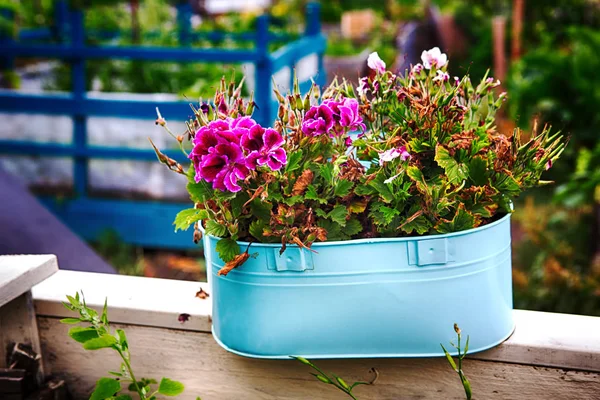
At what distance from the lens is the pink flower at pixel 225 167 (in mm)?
931

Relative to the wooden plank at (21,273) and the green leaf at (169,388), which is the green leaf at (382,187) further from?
the wooden plank at (21,273)

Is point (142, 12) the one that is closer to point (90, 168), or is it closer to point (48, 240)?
point (90, 168)

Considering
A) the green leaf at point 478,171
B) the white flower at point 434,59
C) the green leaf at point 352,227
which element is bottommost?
the green leaf at point 352,227

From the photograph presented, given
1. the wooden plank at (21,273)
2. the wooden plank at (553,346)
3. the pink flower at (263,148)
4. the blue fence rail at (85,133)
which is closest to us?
the pink flower at (263,148)

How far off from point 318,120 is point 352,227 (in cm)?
16

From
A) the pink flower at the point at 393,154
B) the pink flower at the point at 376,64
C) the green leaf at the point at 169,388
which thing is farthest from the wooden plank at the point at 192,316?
the pink flower at the point at 376,64

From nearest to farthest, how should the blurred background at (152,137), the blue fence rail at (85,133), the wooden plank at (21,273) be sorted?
the wooden plank at (21,273) < the blurred background at (152,137) < the blue fence rail at (85,133)

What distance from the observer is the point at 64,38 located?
4988 millimetres

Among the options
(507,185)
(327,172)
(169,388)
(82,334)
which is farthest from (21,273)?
(507,185)

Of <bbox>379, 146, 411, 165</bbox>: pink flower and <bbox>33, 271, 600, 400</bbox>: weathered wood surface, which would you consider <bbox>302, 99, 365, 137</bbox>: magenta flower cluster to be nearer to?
<bbox>379, 146, 411, 165</bbox>: pink flower

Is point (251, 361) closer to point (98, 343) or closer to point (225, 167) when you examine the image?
point (98, 343)

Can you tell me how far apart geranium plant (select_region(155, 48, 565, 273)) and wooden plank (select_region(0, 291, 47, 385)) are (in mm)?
388

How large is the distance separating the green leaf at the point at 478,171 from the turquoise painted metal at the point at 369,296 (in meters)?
0.06

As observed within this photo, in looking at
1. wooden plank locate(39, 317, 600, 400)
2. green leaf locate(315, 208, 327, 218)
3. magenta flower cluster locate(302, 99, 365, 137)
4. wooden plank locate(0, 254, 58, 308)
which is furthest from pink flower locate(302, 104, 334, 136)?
wooden plank locate(0, 254, 58, 308)
